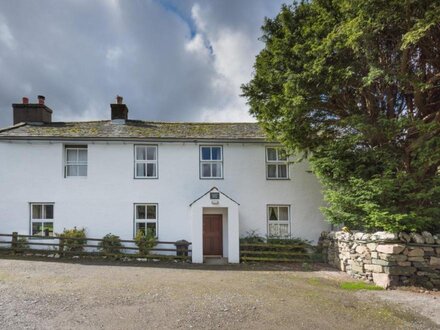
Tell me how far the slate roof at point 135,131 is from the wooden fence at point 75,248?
4821 mm

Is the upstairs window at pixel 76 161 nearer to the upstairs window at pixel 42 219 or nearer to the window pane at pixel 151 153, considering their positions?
the upstairs window at pixel 42 219

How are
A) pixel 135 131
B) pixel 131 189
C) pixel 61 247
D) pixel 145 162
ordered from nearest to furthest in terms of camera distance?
pixel 61 247, pixel 131 189, pixel 145 162, pixel 135 131

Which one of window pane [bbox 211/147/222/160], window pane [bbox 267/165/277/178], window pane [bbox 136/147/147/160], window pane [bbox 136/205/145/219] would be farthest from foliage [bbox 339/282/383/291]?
window pane [bbox 136/147/147/160]

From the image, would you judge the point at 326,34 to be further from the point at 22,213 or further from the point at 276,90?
the point at 22,213

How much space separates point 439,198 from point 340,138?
374 centimetres

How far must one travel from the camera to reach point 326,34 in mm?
9578

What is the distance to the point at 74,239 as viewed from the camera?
1314cm

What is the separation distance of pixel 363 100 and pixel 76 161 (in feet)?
43.7

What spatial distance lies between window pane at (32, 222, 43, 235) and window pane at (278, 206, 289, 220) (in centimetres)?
1169

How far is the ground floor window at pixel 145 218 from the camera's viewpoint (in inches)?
557

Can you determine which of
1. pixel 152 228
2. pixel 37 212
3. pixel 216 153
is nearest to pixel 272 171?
pixel 216 153

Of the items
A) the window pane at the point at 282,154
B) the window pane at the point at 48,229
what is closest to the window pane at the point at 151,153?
the window pane at the point at 48,229

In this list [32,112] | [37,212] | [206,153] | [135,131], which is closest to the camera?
[37,212]

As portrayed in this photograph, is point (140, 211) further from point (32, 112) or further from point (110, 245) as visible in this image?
point (32, 112)
